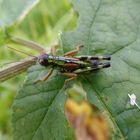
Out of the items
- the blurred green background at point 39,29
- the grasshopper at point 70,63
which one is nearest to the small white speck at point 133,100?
the grasshopper at point 70,63

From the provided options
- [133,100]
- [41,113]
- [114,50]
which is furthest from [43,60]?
[133,100]

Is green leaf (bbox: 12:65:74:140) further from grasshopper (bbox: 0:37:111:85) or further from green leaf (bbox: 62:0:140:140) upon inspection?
green leaf (bbox: 62:0:140:140)

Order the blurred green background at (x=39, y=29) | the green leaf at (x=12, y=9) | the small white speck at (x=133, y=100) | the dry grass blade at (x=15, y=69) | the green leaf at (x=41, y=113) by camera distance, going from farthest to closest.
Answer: the blurred green background at (x=39, y=29)
the green leaf at (x=12, y=9)
the dry grass blade at (x=15, y=69)
the green leaf at (x=41, y=113)
the small white speck at (x=133, y=100)

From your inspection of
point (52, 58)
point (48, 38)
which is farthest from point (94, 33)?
point (48, 38)

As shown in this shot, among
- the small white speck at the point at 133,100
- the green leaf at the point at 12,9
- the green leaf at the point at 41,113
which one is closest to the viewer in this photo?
the small white speck at the point at 133,100

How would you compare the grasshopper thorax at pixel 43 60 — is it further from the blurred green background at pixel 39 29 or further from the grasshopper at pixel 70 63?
the blurred green background at pixel 39 29

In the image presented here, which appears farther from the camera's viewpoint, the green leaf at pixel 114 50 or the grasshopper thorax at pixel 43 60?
the grasshopper thorax at pixel 43 60
